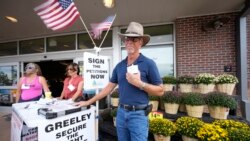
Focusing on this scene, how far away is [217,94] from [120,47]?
137 inches

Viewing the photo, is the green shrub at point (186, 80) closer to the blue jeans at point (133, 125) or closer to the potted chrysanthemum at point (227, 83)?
the potted chrysanthemum at point (227, 83)

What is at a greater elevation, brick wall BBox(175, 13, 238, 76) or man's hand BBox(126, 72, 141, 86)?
brick wall BBox(175, 13, 238, 76)

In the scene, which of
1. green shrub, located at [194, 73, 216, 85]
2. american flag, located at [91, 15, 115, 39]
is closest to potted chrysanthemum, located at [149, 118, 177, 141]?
green shrub, located at [194, 73, 216, 85]

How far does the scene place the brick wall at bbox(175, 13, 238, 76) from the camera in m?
5.04

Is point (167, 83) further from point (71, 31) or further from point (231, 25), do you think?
point (71, 31)

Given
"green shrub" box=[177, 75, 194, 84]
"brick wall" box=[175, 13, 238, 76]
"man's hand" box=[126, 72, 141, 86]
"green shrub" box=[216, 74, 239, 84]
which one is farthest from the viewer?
"brick wall" box=[175, 13, 238, 76]

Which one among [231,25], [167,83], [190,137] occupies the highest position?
[231,25]

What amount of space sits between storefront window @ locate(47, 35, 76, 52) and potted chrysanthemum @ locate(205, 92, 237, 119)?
15.6ft

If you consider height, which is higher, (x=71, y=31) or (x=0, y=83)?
(x=71, y=31)

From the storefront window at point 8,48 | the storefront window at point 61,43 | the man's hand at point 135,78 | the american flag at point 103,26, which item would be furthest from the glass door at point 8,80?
the man's hand at point 135,78

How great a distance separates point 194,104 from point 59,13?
8.75 ft

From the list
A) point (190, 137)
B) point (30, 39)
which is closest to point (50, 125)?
point (190, 137)

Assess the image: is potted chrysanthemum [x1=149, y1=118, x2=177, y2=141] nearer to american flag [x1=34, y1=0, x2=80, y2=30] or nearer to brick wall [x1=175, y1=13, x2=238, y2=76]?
american flag [x1=34, y1=0, x2=80, y2=30]

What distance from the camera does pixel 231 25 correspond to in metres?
5.02
